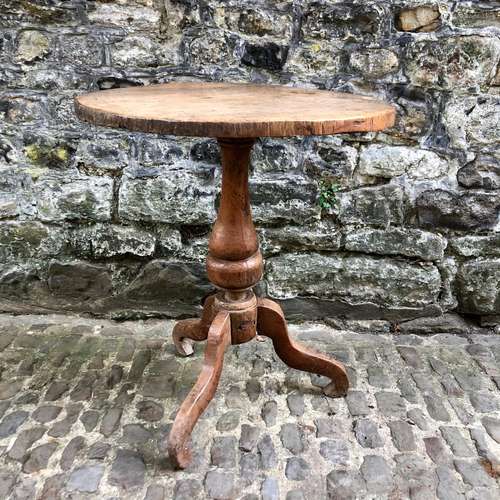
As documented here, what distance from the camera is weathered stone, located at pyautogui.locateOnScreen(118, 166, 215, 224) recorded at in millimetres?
2326

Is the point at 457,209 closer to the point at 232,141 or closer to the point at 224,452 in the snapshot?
the point at 232,141

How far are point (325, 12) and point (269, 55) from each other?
0.28 metres

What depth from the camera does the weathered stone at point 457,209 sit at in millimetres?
2316

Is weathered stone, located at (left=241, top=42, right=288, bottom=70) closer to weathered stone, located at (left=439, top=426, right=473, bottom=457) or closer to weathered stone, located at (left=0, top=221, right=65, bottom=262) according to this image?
weathered stone, located at (left=0, top=221, right=65, bottom=262)

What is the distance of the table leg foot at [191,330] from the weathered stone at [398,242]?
28.3 inches

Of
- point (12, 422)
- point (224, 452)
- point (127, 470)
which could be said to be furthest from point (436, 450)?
point (12, 422)

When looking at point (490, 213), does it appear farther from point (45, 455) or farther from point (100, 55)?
point (45, 455)

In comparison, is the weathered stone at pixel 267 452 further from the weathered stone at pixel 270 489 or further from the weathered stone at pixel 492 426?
Result: the weathered stone at pixel 492 426

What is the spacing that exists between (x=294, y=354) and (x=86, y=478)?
85 cm

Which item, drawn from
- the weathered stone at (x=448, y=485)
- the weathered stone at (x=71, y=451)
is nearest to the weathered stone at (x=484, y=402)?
the weathered stone at (x=448, y=485)

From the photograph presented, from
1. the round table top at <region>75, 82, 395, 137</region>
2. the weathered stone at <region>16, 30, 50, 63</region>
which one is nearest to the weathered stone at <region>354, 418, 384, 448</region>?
the round table top at <region>75, 82, 395, 137</region>

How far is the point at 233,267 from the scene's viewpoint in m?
1.85

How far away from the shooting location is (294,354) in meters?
2.05

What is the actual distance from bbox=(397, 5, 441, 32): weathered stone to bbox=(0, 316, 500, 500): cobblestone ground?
4.46 ft
